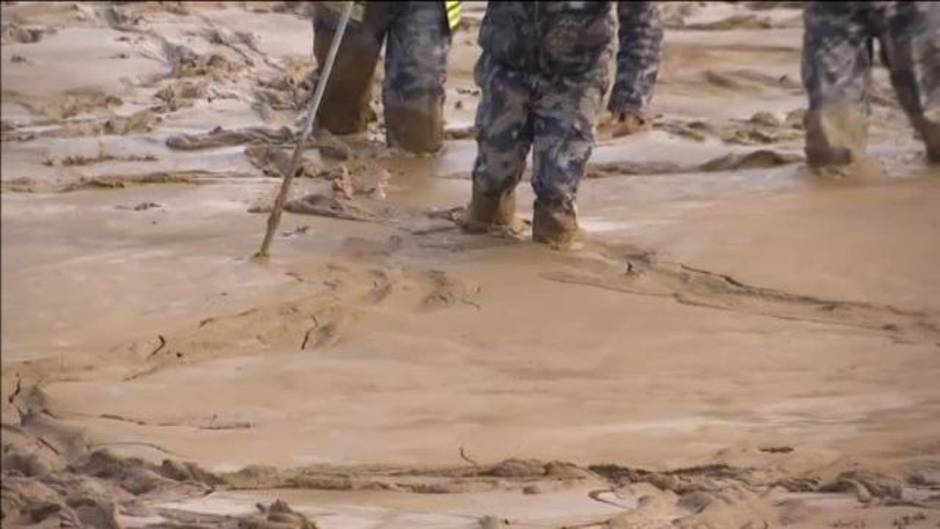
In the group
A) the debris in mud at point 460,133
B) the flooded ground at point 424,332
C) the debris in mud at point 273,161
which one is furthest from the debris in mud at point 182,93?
the debris in mud at point 460,133

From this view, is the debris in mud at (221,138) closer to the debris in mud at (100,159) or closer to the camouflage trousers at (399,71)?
the debris in mud at (100,159)

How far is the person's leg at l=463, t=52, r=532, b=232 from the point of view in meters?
4.09

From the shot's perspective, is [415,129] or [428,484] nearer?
[428,484]

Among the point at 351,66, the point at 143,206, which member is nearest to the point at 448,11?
the point at 351,66

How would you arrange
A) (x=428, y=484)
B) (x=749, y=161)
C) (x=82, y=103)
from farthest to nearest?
(x=82, y=103)
(x=749, y=161)
(x=428, y=484)

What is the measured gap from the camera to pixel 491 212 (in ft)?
13.7


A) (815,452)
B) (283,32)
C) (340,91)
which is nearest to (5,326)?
(815,452)

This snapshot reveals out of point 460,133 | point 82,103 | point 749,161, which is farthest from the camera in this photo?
point 460,133

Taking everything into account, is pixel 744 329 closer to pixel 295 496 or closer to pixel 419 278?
pixel 419 278

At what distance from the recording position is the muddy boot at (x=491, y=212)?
4.16m

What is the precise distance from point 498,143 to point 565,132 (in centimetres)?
16

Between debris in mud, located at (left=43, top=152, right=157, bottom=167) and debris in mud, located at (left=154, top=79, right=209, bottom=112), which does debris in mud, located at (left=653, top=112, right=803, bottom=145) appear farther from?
debris in mud, located at (left=43, top=152, right=157, bottom=167)

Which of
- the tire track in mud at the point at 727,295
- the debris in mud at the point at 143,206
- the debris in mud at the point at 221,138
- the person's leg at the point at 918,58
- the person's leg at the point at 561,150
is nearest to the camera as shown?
the tire track in mud at the point at 727,295

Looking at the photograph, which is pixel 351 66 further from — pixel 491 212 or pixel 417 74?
pixel 491 212
